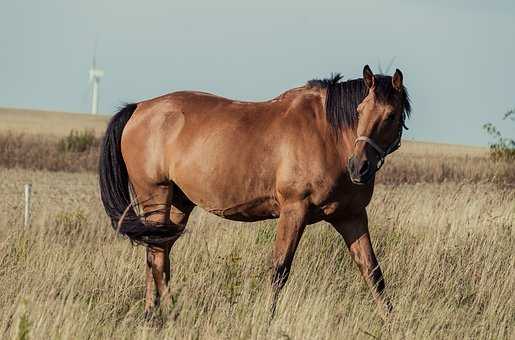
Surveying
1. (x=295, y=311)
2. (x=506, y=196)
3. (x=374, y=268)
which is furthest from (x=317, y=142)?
(x=506, y=196)

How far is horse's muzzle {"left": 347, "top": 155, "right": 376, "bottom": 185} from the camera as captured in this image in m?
6.28

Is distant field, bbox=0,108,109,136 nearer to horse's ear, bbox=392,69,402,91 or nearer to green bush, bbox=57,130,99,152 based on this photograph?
green bush, bbox=57,130,99,152

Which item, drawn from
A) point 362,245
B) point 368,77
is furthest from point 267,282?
point 368,77

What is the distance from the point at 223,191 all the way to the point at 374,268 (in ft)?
4.55

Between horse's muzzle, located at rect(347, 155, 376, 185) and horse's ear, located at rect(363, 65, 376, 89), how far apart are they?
581mm

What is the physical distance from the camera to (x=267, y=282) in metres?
7.27

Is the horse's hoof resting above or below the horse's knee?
below

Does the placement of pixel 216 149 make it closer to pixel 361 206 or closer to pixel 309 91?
pixel 309 91

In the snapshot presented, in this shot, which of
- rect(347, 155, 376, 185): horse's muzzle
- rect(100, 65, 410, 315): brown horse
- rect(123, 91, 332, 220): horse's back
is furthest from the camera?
rect(123, 91, 332, 220): horse's back

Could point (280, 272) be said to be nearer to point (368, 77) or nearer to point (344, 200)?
point (344, 200)

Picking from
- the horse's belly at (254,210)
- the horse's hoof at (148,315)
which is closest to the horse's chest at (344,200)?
the horse's belly at (254,210)

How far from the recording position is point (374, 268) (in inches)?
269

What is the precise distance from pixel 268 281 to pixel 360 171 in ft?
4.35

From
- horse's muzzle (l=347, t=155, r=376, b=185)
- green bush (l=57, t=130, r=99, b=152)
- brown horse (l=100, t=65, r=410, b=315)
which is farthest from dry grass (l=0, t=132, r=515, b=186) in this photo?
horse's muzzle (l=347, t=155, r=376, b=185)
